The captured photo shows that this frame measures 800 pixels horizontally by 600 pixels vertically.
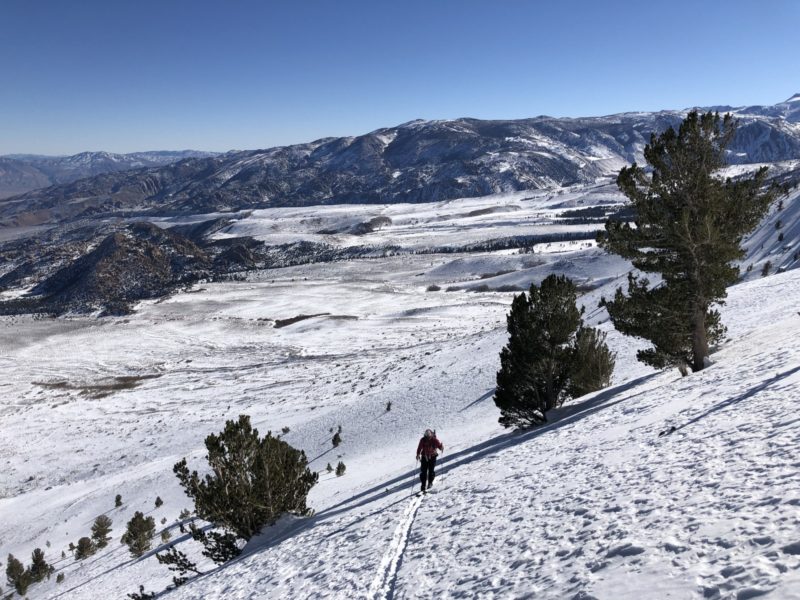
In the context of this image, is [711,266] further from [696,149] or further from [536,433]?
[536,433]

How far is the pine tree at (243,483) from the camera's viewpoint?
15.3 m

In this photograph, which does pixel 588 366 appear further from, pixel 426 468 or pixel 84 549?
pixel 84 549

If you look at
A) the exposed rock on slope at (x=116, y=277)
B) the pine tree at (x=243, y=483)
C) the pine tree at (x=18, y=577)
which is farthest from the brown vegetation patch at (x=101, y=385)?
the exposed rock on slope at (x=116, y=277)

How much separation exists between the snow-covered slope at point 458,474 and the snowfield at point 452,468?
0.06 meters

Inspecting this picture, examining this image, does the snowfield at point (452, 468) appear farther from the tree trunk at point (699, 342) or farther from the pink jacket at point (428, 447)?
the pink jacket at point (428, 447)

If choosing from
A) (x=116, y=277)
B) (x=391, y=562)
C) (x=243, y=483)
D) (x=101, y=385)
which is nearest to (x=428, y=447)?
(x=391, y=562)

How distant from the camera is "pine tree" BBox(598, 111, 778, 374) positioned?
1638cm

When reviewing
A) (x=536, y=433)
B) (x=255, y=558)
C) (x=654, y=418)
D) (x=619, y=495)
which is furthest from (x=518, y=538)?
(x=536, y=433)

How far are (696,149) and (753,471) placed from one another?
1208cm

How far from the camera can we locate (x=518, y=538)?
29.5 feet

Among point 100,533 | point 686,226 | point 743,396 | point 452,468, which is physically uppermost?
point 686,226

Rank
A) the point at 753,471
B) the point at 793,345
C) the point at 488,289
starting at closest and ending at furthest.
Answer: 1. the point at 753,471
2. the point at 793,345
3. the point at 488,289

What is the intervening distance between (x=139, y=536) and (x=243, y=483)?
12.9 m

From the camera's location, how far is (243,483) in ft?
51.1
